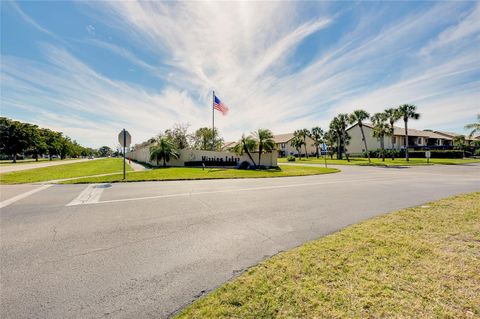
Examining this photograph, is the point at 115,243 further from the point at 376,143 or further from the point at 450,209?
the point at 376,143

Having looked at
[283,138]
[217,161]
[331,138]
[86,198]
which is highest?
[283,138]

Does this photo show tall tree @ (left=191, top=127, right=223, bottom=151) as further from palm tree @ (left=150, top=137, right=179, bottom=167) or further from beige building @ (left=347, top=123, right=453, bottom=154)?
beige building @ (left=347, top=123, right=453, bottom=154)

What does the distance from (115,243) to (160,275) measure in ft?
5.45

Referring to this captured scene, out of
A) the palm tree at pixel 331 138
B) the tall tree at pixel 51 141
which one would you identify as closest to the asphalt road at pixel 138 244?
the palm tree at pixel 331 138

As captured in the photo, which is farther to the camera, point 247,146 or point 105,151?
point 105,151

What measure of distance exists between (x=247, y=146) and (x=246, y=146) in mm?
131

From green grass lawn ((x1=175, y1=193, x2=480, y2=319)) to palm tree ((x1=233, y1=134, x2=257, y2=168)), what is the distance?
20523 mm

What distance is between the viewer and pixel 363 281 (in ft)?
9.21

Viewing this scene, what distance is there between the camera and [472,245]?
3908 millimetres

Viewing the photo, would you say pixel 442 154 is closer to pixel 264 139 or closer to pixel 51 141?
pixel 264 139

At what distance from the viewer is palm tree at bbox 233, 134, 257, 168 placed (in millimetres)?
24828

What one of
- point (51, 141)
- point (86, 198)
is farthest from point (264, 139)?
point (51, 141)

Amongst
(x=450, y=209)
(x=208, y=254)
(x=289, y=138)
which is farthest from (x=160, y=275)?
(x=289, y=138)

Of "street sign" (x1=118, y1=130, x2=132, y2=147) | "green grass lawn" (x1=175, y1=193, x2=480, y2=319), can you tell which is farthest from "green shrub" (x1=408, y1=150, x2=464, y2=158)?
"street sign" (x1=118, y1=130, x2=132, y2=147)
